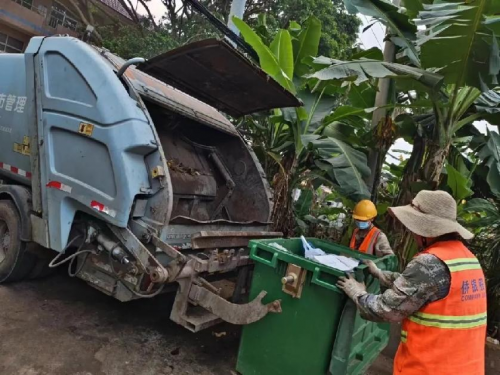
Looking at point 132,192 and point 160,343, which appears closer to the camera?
point 132,192

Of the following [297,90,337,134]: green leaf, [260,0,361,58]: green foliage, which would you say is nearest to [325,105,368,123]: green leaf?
[297,90,337,134]: green leaf

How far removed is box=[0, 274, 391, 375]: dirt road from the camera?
2682 mm

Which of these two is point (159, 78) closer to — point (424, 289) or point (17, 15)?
point (424, 289)

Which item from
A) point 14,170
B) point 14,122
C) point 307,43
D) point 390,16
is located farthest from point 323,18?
point 14,170

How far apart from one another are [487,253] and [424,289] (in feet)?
10.3

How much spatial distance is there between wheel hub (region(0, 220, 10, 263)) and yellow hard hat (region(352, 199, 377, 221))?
315 centimetres

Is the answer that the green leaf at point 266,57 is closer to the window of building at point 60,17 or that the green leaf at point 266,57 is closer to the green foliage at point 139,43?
the green foliage at point 139,43

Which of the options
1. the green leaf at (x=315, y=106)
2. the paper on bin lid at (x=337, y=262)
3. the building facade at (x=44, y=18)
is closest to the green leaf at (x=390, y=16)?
the green leaf at (x=315, y=106)

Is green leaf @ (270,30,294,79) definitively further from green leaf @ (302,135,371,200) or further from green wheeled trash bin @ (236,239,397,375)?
green wheeled trash bin @ (236,239,397,375)

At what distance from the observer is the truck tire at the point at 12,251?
3.51 m

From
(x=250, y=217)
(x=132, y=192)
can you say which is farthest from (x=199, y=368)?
(x=250, y=217)

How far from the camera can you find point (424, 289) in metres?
1.79

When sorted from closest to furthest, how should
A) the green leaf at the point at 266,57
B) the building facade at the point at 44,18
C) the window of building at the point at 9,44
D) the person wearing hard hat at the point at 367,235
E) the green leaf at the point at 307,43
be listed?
1. the person wearing hard hat at the point at 367,235
2. the green leaf at the point at 266,57
3. the green leaf at the point at 307,43
4. the building facade at the point at 44,18
5. the window of building at the point at 9,44

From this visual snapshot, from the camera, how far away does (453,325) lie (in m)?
1.80
